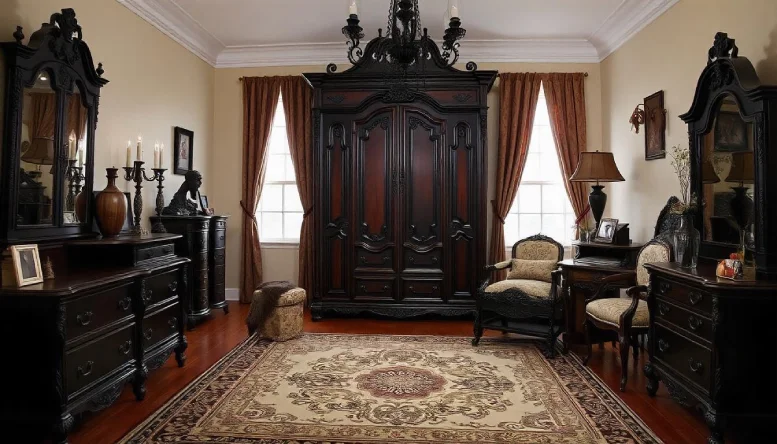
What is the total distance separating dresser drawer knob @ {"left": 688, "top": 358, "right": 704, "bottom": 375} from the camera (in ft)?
9.09

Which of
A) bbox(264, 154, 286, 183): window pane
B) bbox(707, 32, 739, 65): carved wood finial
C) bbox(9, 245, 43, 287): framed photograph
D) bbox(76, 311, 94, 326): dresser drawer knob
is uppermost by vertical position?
bbox(707, 32, 739, 65): carved wood finial

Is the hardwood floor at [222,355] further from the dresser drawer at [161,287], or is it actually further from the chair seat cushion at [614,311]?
the dresser drawer at [161,287]

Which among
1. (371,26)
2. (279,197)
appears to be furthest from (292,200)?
(371,26)

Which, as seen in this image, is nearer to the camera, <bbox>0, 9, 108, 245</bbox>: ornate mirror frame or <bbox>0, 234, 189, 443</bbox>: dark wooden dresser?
<bbox>0, 234, 189, 443</bbox>: dark wooden dresser

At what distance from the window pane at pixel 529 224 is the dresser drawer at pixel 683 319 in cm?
301

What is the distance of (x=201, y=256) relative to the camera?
5203mm

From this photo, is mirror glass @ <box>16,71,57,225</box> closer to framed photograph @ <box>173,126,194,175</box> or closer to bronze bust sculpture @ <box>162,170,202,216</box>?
bronze bust sculpture @ <box>162,170,202,216</box>

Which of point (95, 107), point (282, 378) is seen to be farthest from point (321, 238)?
point (95, 107)

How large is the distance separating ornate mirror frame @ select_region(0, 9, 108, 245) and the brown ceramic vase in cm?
14

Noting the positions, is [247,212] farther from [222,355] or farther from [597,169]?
[597,169]

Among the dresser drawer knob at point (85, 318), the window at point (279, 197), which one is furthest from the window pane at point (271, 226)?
the dresser drawer knob at point (85, 318)

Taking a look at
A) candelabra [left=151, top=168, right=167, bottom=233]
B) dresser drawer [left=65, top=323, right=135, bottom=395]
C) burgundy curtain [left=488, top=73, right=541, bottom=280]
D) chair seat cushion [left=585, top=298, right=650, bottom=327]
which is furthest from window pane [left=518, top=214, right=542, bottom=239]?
dresser drawer [left=65, top=323, right=135, bottom=395]

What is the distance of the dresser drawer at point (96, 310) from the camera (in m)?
2.64

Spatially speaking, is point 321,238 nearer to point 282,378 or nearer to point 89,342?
point 282,378
